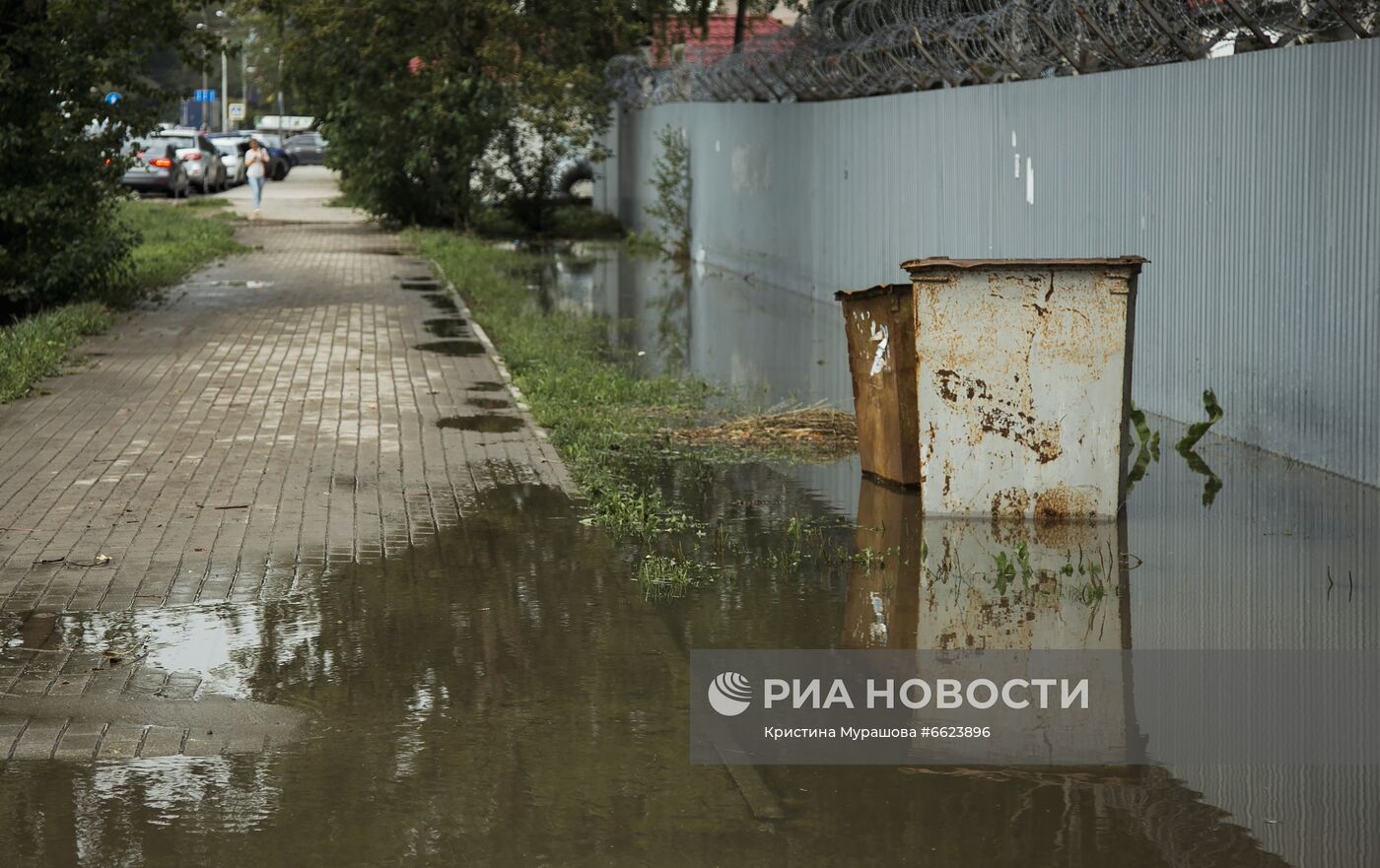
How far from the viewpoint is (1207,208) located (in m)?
10.4

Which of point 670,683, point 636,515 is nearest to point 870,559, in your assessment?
point 636,515

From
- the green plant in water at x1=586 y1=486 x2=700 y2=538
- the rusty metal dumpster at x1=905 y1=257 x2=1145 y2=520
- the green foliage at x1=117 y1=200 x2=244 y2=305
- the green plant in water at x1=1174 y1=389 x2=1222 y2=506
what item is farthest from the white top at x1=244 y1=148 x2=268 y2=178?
the rusty metal dumpster at x1=905 y1=257 x2=1145 y2=520

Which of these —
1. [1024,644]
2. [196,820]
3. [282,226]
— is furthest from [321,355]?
[282,226]

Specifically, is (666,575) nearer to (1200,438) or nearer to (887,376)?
(887,376)

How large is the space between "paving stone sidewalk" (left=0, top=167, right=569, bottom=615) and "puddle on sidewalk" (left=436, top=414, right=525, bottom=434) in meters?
0.12

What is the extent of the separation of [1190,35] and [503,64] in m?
18.8

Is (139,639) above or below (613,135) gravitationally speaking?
below

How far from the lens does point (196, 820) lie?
439cm

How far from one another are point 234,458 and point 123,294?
9.37 metres

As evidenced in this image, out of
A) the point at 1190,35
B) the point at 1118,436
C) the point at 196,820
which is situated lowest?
the point at 196,820

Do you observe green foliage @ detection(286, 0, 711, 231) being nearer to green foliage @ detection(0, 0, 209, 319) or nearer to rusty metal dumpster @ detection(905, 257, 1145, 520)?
green foliage @ detection(0, 0, 209, 319)

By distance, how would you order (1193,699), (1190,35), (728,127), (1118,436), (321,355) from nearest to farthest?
(1193,699), (1118,436), (1190,35), (321,355), (728,127)

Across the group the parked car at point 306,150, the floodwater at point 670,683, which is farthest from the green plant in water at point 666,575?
the parked car at point 306,150

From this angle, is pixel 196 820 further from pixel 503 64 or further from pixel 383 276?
pixel 503 64
